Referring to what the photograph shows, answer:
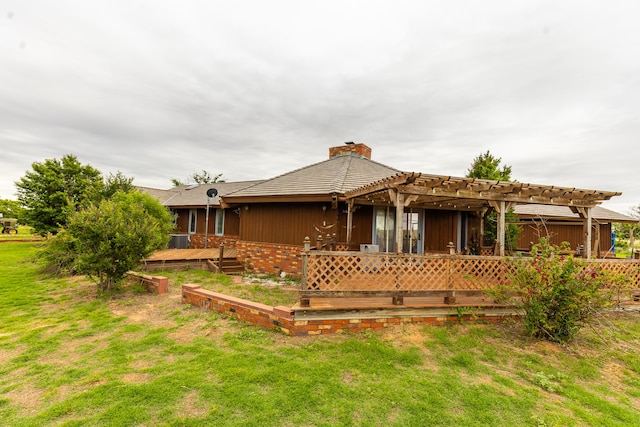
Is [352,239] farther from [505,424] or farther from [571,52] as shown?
[571,52]

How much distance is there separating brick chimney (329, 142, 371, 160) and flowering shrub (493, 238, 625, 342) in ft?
32.8

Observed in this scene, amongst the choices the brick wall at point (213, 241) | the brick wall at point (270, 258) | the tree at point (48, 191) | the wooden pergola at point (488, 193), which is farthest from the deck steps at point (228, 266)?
the tree at point (48, 191)

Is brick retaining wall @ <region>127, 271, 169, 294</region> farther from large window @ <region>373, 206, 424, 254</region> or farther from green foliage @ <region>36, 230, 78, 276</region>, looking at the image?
large window @ <region>373, 206, 424, 254</region>

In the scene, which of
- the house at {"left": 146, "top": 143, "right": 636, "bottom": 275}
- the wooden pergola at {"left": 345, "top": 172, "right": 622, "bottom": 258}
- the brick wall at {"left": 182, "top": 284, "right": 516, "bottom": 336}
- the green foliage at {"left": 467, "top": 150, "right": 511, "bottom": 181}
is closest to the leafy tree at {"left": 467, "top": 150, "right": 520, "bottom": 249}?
the green foliage at {"left": 467, "top": 150, "right": 511, "bottom": 181}

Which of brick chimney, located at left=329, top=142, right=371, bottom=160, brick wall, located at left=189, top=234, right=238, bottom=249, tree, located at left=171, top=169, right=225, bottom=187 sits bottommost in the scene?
brick wall, located at left=189, top=234, right=238, bottom=249

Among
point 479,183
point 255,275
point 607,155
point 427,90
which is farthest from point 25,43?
point 607,155

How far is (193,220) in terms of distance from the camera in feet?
59.7

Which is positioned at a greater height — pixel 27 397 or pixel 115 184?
pixel 115 184

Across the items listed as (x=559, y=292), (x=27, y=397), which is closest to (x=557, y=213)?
(x=559, y=292)

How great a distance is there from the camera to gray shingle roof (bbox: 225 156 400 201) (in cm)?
976

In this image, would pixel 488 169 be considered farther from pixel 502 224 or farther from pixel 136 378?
pixel 136 378

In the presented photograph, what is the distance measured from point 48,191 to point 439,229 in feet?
82.6

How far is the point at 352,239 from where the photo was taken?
32.0 ft

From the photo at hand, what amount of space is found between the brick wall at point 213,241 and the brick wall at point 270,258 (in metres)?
3.11
